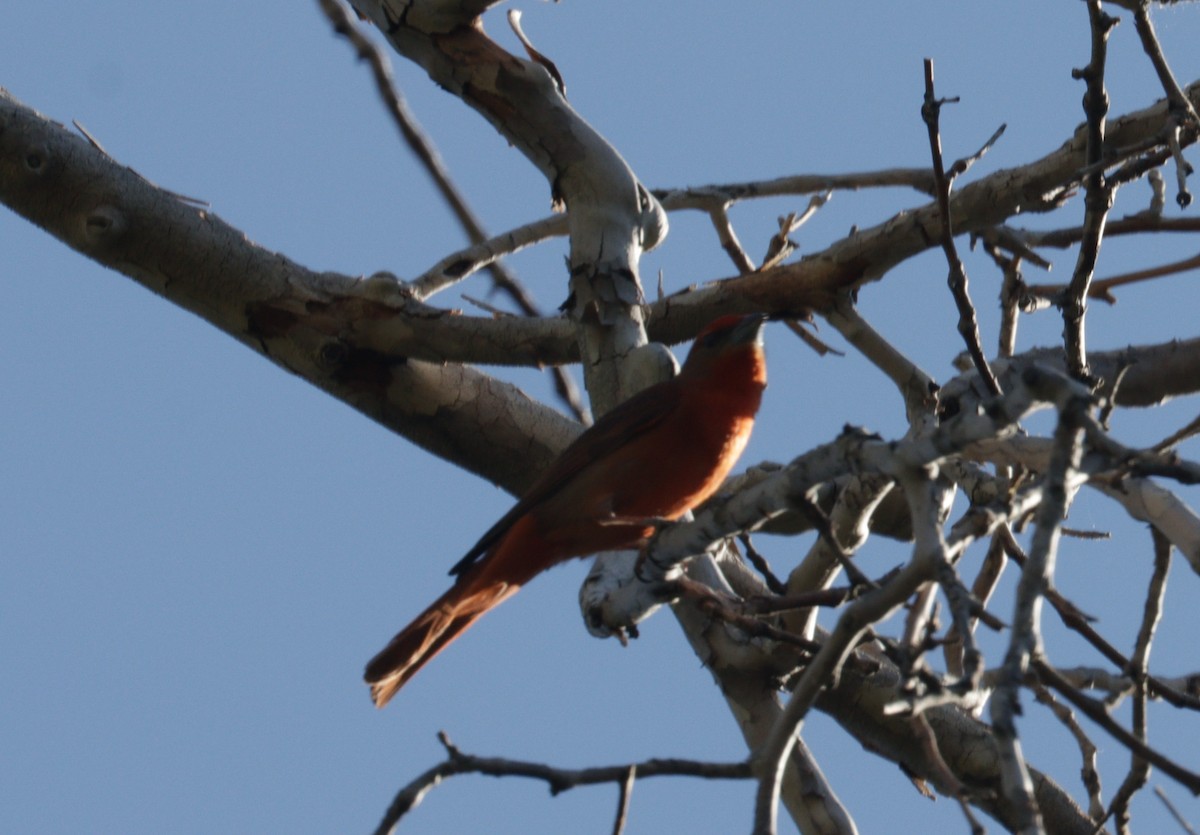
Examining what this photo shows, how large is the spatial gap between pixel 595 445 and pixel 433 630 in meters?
0.94

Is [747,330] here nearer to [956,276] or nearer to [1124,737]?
[956,276]

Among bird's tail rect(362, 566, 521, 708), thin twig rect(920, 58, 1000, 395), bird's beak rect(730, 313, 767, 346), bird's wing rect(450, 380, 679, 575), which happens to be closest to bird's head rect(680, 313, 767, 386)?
bird's beak rect(730, 313, 767, 346)

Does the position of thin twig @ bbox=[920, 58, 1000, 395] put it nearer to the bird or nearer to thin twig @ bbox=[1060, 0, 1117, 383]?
thin twig @ bbox=[1060, 0, 1117, 383]

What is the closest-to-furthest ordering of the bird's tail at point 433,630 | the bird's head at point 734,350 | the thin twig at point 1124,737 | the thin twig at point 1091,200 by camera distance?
the thin twig at point 1124,737 < the thin twig at point 1091,200 < the bird's tail at point 433,630 < the bird's head at point 734,350

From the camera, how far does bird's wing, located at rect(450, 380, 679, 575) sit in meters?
4.68

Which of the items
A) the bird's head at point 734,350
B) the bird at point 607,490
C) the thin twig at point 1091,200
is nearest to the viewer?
the thin twig at point 1091,200

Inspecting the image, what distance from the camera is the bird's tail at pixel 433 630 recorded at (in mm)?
5062

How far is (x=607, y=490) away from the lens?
4883 mm

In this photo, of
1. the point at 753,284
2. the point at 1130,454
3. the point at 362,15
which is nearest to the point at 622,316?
the point at 753,284

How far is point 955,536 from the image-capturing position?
2.86 meters

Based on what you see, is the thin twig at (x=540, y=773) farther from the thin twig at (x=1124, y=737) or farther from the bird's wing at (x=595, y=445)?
the bird's wing at (x=595, y=445)

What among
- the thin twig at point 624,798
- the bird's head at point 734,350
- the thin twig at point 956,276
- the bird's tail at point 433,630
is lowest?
the thin twig at point 624,798

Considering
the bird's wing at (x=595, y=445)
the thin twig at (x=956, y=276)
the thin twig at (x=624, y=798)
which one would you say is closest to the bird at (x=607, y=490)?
the bird's wing at (x=595, y=445)

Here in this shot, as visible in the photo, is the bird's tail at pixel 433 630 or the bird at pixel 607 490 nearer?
the bird at pixel 607 490
